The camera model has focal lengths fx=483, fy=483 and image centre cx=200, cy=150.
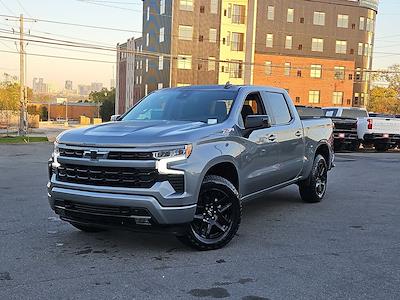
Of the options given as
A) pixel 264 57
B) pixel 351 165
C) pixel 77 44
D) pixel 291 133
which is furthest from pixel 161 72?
pixel 291 133

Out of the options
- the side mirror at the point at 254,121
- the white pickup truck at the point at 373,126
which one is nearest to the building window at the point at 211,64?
the white pickup truck at the point at 373,126

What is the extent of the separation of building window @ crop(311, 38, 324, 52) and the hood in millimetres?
55536

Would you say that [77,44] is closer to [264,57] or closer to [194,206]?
[264,57]

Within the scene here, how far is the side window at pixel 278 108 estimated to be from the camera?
24.0 ft

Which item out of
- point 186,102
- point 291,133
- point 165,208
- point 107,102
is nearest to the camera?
point 165,208

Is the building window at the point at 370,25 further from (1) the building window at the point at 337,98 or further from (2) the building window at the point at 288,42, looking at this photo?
(2) the building window at the point at 288,42

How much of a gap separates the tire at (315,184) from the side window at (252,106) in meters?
2.09

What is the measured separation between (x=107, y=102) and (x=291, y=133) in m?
90.5

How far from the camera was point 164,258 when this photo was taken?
534 centimetres

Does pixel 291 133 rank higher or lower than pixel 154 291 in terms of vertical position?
higher

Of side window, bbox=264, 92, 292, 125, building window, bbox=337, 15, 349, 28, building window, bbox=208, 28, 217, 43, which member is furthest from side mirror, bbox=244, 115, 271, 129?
building window, bbox=337, 15, 349, 28

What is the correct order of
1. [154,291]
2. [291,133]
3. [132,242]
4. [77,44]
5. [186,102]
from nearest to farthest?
1. [154,291]
2. [132,242]
3. [186,102]
4. [291,133]
5. [77,44]

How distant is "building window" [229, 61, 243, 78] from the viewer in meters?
53.5

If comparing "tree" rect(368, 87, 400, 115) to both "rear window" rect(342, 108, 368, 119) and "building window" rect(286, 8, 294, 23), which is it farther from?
"rear window" rect(342, 108, 368, 119)
